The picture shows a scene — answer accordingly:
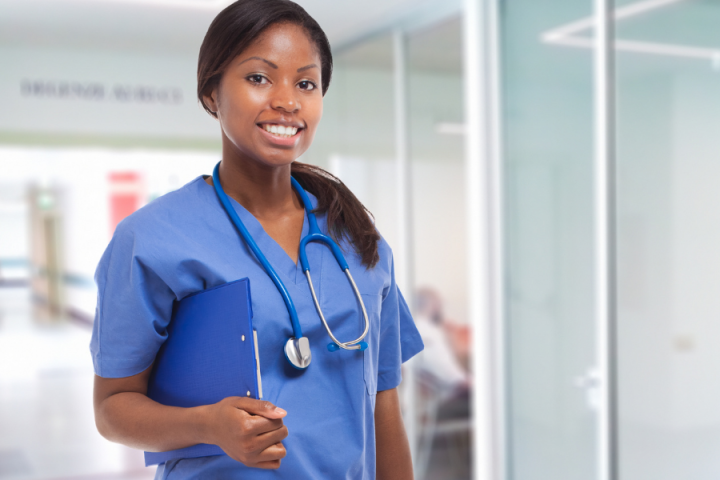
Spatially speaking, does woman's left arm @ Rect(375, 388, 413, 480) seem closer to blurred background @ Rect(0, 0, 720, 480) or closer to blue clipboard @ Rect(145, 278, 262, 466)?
blue clipboard @ Rect(145, 278, 262, 466)

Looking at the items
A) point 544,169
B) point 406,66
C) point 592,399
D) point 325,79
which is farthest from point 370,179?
point 325,79

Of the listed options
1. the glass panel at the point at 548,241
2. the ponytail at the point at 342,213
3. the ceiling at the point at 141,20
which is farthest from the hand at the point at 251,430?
the ceiling at the point at 141,20

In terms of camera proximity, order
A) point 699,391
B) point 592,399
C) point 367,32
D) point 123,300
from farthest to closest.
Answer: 1. point 367,32
2. point 592,399
3. point 699,391
4. point 123,300

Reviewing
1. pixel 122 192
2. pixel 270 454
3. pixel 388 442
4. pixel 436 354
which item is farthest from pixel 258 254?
pixel 122 192

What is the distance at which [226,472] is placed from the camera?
0.80m

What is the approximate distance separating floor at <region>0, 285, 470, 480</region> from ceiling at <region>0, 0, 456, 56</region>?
214cm

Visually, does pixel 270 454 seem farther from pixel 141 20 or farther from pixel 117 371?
pixel 141 20

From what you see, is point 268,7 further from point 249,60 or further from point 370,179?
point 370,179

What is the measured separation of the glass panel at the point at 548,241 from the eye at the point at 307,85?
4.88 feet

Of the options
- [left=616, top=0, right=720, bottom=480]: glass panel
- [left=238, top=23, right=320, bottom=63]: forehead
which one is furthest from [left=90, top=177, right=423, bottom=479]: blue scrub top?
[left=616, top=0, right=720, bottom=480]: glass panel

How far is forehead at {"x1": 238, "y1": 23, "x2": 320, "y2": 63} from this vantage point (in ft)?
2.64

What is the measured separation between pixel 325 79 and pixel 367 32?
8.61 ft

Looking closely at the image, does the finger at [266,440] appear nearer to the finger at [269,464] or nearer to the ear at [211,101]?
the finger at [269,464]

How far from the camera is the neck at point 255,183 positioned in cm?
90
